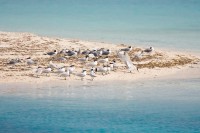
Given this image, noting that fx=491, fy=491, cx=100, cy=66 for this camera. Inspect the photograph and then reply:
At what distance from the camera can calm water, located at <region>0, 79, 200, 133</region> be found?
14.1 m

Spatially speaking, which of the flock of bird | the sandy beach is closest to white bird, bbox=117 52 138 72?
the flock of bird

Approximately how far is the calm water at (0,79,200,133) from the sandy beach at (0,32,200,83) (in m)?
2.25

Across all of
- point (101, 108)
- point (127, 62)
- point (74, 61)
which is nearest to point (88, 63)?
point (127, 62)

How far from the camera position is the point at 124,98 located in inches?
727

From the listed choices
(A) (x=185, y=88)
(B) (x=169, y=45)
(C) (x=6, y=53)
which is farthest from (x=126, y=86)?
(B) (x=169, y=45)

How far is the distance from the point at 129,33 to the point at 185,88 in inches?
972

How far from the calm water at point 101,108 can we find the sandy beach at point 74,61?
2.25 metres

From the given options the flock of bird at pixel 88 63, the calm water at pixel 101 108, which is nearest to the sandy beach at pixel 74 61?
the flock of bird at pixel 88 63

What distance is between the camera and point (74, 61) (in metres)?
30.1

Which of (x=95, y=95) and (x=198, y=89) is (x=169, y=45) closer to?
(x=198, y=89)

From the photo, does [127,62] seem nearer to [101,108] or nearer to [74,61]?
[74,61]

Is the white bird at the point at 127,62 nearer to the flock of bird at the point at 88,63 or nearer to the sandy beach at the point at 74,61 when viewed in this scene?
the flock of bird at the point at 88,63

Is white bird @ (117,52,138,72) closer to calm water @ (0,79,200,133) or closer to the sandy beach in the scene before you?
the sandy beach

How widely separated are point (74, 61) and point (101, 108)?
1378 cm
